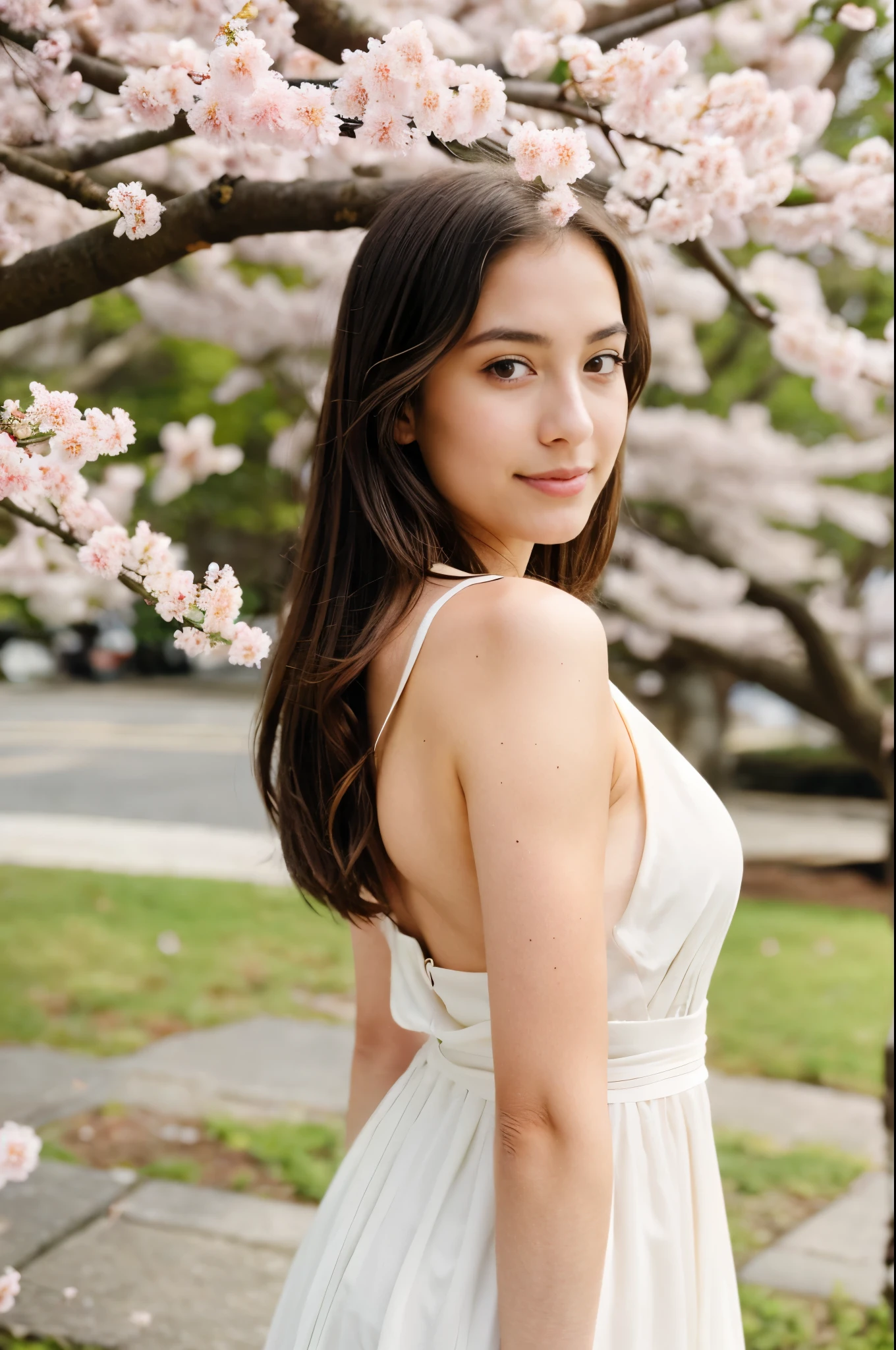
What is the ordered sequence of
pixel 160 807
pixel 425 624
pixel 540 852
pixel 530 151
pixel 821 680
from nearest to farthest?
pixel 540 852 < pixel 425 624 < pixel 530 151 < pixel 821 680 < pixel 160 807

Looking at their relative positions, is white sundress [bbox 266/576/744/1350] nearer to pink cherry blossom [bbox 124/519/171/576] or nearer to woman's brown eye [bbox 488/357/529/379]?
woman's brown eye [bbox 488/357/529/379]

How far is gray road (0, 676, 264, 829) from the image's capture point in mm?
11227

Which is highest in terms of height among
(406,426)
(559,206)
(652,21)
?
(652,21)

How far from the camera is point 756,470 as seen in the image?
7.73 metres

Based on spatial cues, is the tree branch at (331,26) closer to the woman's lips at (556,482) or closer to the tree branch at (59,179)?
the tree branch at (59,179)

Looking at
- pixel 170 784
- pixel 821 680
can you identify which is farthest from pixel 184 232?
pixel 170 784

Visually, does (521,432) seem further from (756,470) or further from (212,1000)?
(756,470)

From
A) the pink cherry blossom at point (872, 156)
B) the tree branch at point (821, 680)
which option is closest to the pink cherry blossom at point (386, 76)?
the pink cherry blossom at point (872, 156)

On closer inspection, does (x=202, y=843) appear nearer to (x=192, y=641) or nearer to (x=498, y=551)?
(x=192, y=641)

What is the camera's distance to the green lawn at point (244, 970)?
5.16m

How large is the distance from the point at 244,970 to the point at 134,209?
5035 mm

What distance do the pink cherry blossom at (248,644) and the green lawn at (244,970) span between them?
3.75 meters

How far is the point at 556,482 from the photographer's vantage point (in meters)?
1.36

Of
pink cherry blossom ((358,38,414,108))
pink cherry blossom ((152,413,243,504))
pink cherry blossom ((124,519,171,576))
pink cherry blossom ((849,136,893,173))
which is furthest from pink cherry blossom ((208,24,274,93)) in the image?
pink cherry blossom ((152,413,243,504))
